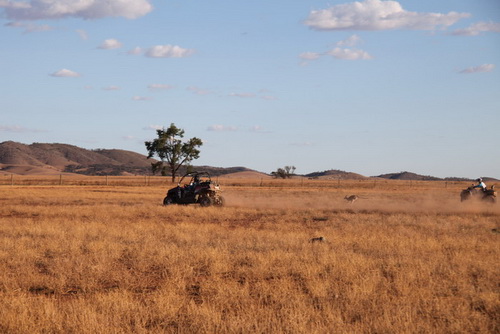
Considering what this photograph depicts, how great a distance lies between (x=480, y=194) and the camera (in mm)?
31078

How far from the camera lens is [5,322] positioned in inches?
312

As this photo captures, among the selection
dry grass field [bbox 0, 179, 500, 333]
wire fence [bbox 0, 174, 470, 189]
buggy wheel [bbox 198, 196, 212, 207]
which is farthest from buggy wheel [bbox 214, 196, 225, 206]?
wire fence [bbox 0, 174, 470, 189]

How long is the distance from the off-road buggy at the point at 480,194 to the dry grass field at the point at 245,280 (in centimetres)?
1132

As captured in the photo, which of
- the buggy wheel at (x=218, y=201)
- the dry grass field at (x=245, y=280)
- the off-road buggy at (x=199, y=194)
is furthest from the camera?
the buggy wheel at (x=218, y=201)

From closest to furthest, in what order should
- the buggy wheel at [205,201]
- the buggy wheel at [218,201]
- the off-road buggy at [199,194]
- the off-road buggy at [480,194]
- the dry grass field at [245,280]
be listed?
the dry grass field at [245,280], the buggy wheel at [205,201], the off-road buggy at [199,194], the buggy wheel at [218,201], the off-road buggy at [480,194]

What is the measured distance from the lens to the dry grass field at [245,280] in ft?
26.5

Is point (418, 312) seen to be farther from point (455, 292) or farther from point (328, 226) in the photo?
point (328, 226)

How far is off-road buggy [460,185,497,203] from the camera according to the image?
1181 inches

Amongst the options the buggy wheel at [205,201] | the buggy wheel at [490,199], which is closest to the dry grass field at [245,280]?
the buggy wheel at [205,201]

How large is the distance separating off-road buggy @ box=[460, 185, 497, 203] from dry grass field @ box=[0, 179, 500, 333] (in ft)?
37.1

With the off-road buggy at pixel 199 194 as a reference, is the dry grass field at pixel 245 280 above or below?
below

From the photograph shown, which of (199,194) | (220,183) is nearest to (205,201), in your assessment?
(199,194)

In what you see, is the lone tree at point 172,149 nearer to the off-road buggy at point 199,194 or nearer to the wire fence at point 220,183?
the wire fence at point 220,183

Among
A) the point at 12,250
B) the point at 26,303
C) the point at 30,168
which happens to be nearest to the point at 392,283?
the point at 26,303
